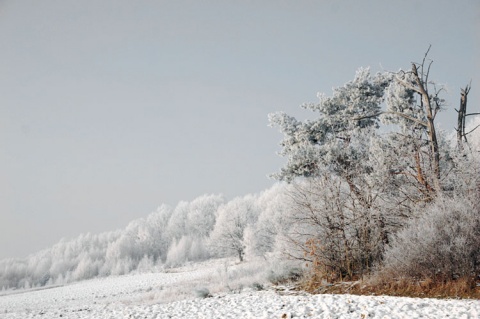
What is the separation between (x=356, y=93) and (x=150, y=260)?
217 feet

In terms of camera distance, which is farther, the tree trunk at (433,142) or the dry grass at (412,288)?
the tree trunk at (433,142)

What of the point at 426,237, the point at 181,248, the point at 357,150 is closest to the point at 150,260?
the point at 181,248

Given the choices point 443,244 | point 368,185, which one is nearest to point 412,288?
point 443,244

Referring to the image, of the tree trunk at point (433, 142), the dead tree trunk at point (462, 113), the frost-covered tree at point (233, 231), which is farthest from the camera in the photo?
the frost-covered tree at point (233, 231)

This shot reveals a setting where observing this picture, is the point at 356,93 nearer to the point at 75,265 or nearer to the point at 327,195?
the point at 327,195

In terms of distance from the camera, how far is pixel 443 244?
9.57 m

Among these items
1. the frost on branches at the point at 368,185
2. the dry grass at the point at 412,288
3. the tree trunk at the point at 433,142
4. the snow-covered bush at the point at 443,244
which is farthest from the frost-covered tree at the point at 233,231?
the snow-covered bush at the point at 443,244

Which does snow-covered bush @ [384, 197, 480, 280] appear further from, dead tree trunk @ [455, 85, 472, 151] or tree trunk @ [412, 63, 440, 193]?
dead tree trunk @ [455, 85, 472, 151]

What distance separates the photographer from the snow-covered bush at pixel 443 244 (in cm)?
927

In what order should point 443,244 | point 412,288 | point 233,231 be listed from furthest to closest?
point 233,231
point 412,288
point 443,244

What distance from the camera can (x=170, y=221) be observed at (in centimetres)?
8369

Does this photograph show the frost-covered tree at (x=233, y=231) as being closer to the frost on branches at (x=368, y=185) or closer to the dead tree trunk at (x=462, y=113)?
the frost on branches at (x=368, y=185)

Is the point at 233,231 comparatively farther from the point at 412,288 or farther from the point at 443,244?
the point at 443,244

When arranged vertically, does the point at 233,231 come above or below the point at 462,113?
below
